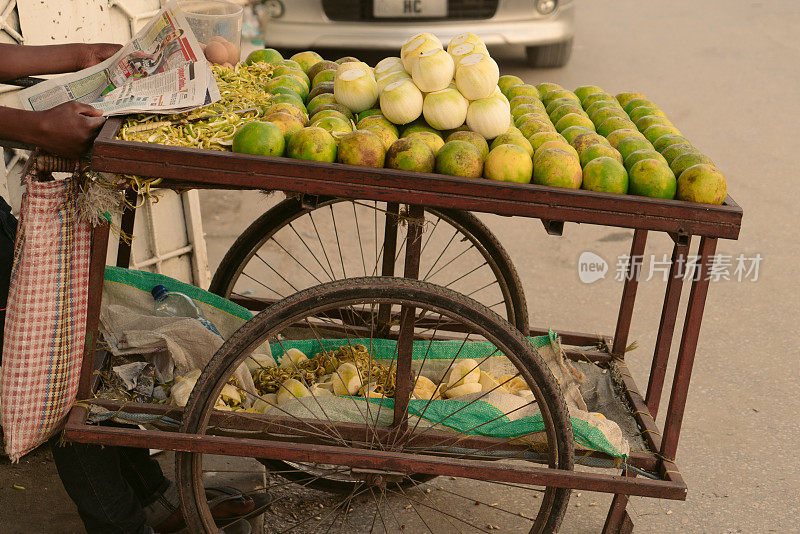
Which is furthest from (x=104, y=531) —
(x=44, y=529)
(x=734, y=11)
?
(x=734, y=11)

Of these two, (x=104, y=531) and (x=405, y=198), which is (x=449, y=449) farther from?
(x=104, y=531)

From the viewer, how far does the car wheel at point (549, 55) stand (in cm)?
693

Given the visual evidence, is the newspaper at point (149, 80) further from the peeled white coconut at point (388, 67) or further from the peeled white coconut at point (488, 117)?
the peeled white coconut at point (488, 117)

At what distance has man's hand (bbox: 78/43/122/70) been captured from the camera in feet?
7.48

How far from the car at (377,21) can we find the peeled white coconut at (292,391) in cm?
406

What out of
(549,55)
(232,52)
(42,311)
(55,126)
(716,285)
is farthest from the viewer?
(549,55)

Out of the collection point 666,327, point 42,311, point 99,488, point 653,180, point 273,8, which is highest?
point 653,180

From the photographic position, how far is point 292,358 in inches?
95.9

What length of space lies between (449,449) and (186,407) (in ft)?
2.15

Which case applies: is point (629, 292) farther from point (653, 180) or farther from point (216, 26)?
point (216, 26)

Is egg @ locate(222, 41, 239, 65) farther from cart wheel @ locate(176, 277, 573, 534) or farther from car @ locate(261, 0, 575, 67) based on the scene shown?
car @ locate(261, 0, 575, 67)

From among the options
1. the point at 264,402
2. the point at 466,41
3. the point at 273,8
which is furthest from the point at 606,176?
the point at 273,8

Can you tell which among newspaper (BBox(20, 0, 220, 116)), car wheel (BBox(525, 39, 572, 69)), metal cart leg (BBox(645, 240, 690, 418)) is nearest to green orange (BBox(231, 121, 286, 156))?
newspaper (BBox(20, 0, 220, 116))

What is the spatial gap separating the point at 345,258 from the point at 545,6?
3158mm
